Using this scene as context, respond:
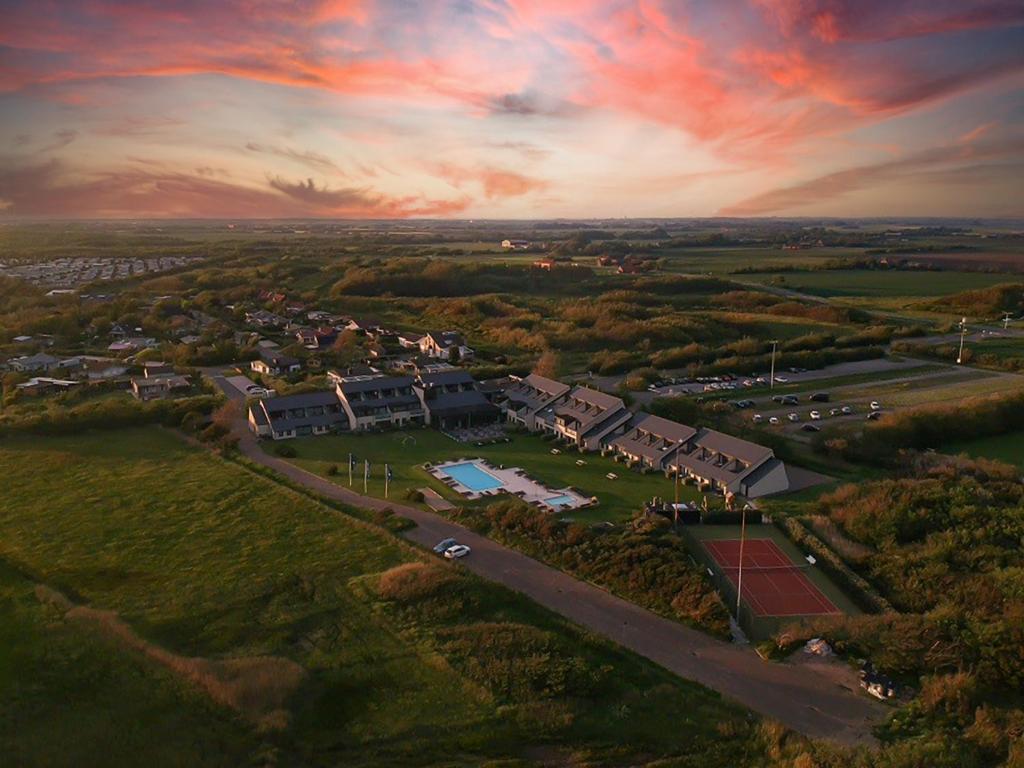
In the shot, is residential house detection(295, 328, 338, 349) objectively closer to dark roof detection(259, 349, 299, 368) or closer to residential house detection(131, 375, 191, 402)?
dark roof detection(259, 349, 299, 368)

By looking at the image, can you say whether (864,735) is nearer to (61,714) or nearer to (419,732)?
(419,732)

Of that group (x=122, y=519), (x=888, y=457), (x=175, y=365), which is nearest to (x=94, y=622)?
(x=122, y=519)

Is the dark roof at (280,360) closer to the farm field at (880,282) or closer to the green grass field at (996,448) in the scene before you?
the green grass field at (996,448)

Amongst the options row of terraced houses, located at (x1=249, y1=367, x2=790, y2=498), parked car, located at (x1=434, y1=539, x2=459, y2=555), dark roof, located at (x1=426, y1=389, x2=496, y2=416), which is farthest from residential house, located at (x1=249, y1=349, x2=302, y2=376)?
parked car, located at (x1=434, y1=539, x2=459, y2=555)

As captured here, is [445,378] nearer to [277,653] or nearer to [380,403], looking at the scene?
[380,403]

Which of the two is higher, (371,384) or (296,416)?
(371,384)

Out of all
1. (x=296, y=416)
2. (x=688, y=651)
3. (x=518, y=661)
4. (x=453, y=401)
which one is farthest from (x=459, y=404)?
(x=688, y=651)
